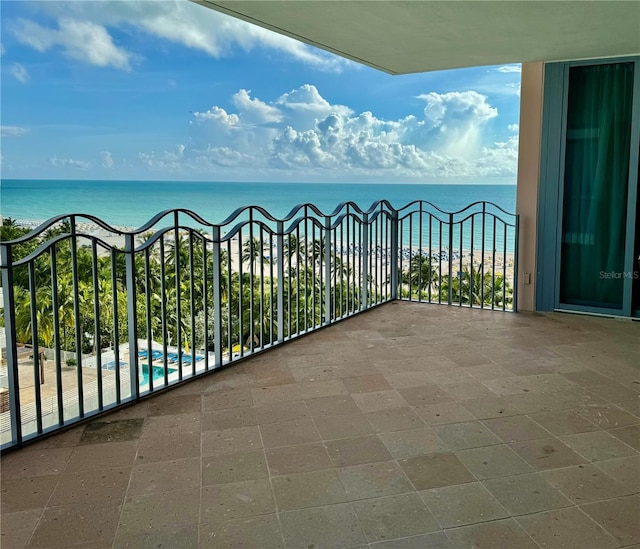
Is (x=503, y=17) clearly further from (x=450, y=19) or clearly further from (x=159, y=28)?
(x=159, y=28)

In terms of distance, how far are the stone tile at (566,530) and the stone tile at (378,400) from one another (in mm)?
1065

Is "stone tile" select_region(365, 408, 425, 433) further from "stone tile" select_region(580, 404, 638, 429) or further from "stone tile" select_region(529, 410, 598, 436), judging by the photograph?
"stone tile" select_region(580, 404, 638, 429)

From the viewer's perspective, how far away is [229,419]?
9.12 ft

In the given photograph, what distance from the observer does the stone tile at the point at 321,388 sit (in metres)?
3.12

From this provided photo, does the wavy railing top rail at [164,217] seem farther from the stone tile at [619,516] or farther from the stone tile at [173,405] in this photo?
the stone tile at [619,516]

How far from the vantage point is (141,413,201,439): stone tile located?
262 centimetres

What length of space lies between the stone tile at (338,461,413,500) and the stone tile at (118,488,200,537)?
0.58 m

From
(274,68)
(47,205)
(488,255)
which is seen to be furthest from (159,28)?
(488,255)

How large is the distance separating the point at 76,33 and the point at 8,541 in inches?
2206

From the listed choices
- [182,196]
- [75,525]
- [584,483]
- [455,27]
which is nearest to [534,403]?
[584,483]

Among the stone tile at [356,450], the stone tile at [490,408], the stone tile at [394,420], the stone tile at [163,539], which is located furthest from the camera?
the stone tile at [490,408]

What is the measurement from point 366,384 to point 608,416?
1270mm

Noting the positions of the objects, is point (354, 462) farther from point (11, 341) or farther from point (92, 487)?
point (11, 341)

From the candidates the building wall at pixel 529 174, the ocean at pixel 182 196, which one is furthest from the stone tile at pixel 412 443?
the ocean at pixel 182 196
